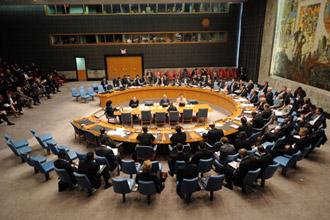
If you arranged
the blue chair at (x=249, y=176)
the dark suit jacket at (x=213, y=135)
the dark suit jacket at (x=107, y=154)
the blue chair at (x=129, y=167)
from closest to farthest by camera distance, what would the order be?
the blue chair at (x=249, y=176) → the blue chair at (x=129, y=167) → the dark suit jacket at (x=107, y=154) → the dark suit jacket at (x=213, y=135)

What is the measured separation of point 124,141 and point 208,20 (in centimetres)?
1448

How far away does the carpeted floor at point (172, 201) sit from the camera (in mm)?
5055

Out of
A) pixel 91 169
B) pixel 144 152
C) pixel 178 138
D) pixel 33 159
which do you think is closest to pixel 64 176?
pixel 91 169

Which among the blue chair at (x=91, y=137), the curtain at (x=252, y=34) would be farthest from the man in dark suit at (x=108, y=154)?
the curtain at (x=252, y=34)

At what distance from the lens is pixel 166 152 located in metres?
7.65

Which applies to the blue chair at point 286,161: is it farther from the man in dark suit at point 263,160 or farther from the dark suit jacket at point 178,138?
the dark suit jacket at point 178,138

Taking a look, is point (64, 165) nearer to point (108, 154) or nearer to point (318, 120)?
point (108, 154)

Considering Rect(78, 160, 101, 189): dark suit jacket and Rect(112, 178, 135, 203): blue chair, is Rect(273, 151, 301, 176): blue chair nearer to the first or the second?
Rect(112, 178, 135, 203): blue chair

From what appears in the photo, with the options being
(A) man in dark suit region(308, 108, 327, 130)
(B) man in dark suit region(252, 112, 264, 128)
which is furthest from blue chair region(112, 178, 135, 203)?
(A) man in dark suit region(308, 108, 327, 130)

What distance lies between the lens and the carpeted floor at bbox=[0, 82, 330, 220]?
5.05 metres

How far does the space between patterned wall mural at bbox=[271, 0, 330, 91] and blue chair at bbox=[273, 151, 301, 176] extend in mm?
6072

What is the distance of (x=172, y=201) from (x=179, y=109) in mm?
5738

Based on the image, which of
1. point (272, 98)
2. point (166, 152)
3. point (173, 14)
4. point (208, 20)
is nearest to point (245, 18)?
point (208, 20)

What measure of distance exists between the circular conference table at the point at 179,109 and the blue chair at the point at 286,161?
1.71m
